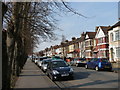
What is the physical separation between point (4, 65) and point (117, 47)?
34054 millimetres

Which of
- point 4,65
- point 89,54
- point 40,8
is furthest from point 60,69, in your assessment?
point 89,54

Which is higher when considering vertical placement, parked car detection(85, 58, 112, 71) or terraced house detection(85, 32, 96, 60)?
terraced house detection(85, 32, 96, 60)

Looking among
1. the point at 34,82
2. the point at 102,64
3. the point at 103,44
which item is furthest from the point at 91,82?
the point at 103,44

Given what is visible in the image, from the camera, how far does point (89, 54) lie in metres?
60.3

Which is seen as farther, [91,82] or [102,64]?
[102,64]

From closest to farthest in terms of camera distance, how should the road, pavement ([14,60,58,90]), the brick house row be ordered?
pavement ([14,60,58,90])
the road
the brick house row

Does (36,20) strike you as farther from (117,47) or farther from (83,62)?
(117,47)

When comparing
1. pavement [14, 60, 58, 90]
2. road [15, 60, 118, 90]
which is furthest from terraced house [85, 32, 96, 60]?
road [15, 60, 118, 90]

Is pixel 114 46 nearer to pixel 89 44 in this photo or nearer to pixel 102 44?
pixel 102 44

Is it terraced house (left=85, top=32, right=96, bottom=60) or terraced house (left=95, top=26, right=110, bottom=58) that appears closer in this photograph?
terraced house (left=95, top=26, right=110, bottom=58)

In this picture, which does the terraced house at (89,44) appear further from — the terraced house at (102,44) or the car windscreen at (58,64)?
the car windscreen at (58,64)

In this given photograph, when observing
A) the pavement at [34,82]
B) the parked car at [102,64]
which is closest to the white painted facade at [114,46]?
the parked car at [102,64]

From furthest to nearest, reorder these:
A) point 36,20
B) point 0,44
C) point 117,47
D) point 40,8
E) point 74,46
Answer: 1. point 74,46
2. point 117,47
3. point 36,20
4. point 40,8
5. point 0,44

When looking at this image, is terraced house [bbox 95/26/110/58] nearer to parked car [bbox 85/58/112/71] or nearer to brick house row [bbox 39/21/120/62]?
brick house row [bbox 39/21/120/62]
